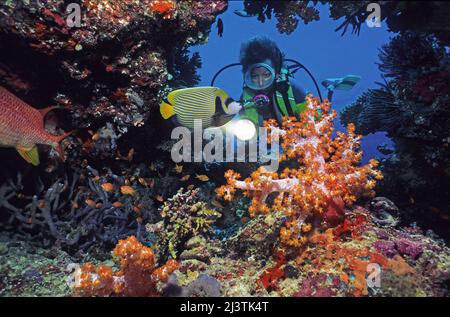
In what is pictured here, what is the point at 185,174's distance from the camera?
503cm

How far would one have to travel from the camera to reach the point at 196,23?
169 inches

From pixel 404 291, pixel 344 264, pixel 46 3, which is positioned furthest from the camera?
pixel 46 3

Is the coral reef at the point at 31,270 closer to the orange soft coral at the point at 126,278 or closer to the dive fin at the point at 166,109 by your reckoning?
the orange soft coral at the point at 126,278

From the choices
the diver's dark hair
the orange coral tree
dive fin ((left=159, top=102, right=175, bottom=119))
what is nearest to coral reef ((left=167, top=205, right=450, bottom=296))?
the orange coral tree

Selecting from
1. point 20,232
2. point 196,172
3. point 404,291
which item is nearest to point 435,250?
point 404,291

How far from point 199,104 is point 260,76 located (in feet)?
5.67

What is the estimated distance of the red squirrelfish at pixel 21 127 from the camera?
3197 millimetres

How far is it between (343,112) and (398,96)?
72.6 inches

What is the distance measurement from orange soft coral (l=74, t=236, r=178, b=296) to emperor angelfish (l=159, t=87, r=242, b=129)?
6.12 feet

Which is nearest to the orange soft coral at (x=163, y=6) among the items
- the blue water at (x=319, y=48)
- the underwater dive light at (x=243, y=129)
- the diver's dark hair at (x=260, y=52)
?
the underwater dive light at (x=243, y=129)

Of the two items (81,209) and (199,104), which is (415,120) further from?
(81,209)

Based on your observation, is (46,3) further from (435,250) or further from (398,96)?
(435,250)

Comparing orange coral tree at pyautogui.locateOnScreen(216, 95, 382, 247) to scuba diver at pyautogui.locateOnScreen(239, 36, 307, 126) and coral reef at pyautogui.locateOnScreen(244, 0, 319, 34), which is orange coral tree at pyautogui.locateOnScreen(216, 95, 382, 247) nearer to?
coral reef at pyautogui.locateOnScreen(244, 0, 319, 34)

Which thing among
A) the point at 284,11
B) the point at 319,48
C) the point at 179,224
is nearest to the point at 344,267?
the point at 179,224
